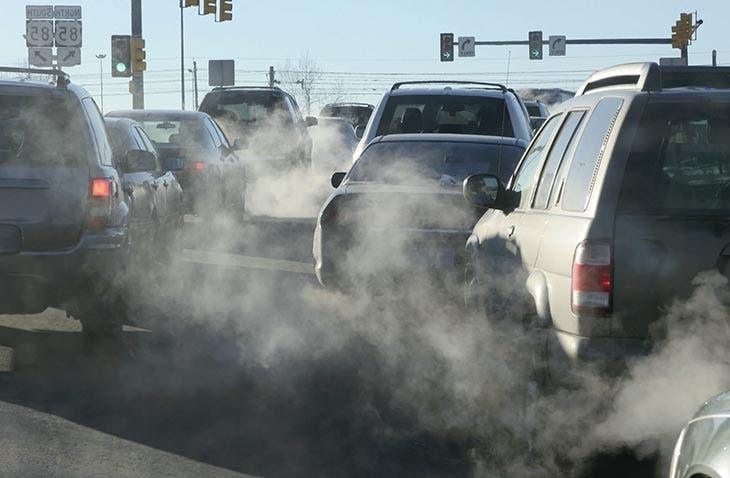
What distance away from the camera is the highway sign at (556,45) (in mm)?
55969

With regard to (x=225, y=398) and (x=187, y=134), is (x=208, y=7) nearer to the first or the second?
(x=187, y=134)

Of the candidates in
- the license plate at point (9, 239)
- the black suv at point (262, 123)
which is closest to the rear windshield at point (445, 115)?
the license plate at point (9, 239)

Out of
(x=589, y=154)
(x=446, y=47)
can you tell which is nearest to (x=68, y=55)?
(x=589, y=154)

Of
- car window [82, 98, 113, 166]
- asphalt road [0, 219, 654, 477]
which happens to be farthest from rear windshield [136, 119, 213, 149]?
car window [82, 98, 113, 166]

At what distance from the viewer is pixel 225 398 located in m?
8.11

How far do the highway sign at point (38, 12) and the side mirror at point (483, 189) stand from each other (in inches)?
987

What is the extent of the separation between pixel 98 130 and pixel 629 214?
496cm

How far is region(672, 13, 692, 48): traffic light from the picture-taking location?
46.8m

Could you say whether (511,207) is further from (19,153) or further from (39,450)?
(19,153)

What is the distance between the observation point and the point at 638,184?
5762 millimetres

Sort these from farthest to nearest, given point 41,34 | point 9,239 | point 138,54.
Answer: point 138,54 → point 41,34 → point 9,239

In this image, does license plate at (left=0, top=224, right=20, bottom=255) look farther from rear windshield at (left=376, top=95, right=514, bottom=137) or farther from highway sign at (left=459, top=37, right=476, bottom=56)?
highway sign at (left=459, top=37, right=476, bottom=56)

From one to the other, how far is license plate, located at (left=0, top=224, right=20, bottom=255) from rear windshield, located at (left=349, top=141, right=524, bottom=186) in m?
2.99

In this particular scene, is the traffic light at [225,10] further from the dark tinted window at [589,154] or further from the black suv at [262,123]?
the dark tinted window at [589,154]
